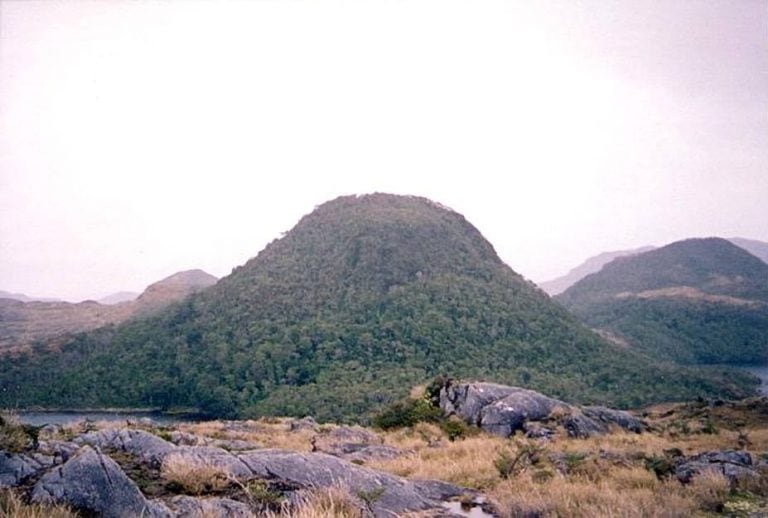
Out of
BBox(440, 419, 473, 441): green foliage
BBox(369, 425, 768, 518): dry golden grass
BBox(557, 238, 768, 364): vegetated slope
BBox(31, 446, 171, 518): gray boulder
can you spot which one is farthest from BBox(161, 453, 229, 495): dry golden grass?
BBox(557, 238, 768, 364): vegetated slope

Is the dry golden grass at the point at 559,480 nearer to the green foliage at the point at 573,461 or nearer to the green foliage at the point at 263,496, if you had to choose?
the green foliage at the point at 573,461

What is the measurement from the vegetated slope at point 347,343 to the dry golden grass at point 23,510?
5530 cm

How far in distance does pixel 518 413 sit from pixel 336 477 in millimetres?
17220

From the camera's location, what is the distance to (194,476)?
826 cm

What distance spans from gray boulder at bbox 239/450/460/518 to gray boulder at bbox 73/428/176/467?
5.18 ft

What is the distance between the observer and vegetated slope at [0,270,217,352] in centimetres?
14362

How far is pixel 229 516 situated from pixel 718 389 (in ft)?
325

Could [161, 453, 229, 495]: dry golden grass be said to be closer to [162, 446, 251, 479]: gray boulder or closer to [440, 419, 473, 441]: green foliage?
[162, 446, 251, 479]: gray boulder

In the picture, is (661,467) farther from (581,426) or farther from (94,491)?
(581,426)

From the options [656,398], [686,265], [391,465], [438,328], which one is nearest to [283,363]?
[438,328]

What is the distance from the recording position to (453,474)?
1215cm

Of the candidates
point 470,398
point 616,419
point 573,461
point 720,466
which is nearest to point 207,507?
point 573,461

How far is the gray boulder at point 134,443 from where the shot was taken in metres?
9.64

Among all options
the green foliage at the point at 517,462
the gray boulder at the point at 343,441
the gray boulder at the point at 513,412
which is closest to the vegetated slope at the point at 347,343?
the gray boulder at the point at 513,412
